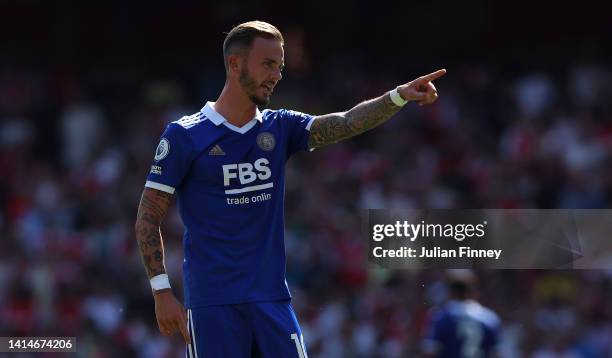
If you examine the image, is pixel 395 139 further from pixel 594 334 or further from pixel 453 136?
pixel 594 334

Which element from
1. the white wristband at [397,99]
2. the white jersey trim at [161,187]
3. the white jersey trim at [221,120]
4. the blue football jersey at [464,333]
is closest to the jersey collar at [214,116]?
the white jersey trim at [221,120]

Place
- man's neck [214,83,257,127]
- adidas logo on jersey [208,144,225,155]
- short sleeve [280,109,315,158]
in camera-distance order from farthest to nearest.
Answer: short sleeve [280,109,315,158] → man's neck [214,83,257,127] → adidas logo on jersey [208,144,225,155]

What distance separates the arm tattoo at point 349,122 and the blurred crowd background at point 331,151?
5.70m

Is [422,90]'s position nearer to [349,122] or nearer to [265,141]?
[349,122]

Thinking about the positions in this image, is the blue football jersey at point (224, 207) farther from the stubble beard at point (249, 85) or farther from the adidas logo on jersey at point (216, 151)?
the stubble beard at point (249, 85)

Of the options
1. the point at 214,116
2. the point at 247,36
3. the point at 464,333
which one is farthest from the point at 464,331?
the point at 247,36

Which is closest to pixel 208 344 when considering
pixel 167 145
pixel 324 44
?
pixel 167 145

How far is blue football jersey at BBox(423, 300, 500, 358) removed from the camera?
29.9 ft

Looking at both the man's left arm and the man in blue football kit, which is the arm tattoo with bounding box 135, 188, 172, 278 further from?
the man's left arm

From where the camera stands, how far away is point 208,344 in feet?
17.6

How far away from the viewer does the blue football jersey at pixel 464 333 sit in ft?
29.9

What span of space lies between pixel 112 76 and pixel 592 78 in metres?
6.01

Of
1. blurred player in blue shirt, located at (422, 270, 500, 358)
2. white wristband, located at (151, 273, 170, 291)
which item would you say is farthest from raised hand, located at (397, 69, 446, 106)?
blurred player in blue shirt, located at (422, 270, 500, 358)

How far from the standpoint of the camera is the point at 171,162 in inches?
211
